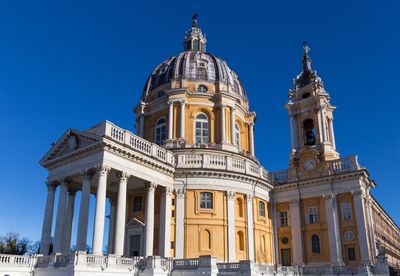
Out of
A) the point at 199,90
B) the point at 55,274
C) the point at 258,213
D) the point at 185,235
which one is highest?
the point at 199,90

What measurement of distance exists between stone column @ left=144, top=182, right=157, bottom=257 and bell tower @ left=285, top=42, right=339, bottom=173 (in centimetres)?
1380

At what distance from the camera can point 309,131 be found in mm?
36094

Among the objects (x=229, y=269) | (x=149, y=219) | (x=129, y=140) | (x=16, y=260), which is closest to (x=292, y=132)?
(x=149, y=219)

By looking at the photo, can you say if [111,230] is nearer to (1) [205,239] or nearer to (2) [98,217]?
(1) [205,239]

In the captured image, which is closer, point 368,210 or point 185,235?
point 185,235

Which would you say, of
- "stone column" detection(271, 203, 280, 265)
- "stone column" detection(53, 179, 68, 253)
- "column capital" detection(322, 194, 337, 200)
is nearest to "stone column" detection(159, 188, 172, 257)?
"stone column" detection(53, 179, 68, 253)

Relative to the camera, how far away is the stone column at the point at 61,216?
24188mm

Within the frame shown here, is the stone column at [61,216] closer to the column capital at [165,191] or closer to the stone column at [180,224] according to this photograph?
the column capital at [165,191]

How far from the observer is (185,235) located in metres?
26.9

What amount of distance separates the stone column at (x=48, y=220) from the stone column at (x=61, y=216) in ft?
2.62

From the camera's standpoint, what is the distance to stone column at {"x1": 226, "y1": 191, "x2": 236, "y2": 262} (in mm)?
27125

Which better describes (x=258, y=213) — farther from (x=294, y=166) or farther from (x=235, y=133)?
(x=235, y=133)

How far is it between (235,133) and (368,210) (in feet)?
41.0

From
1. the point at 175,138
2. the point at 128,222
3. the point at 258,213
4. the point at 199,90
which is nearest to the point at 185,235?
the point at 128,222
